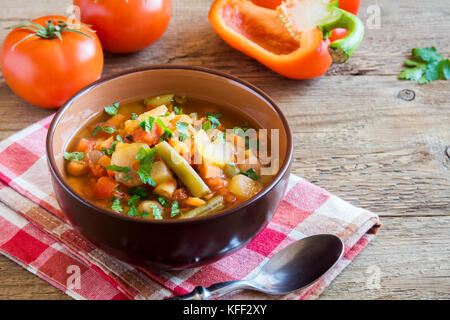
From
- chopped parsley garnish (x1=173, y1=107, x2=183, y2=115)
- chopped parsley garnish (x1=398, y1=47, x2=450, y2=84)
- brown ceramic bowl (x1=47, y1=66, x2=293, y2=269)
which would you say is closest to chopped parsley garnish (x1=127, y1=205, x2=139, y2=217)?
brown ceramic bowl (x1=47, y1=66, x2=293, y2=269)

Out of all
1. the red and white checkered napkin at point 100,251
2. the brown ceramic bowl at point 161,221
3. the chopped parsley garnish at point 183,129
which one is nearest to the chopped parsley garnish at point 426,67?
the red and white checkered napkin at point 100,251

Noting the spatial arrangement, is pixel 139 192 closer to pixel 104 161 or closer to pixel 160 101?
pixel 104 161

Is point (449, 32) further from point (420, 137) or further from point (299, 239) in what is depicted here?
point (299, 239)

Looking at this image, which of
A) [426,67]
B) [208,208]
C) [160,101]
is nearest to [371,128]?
[426,67]

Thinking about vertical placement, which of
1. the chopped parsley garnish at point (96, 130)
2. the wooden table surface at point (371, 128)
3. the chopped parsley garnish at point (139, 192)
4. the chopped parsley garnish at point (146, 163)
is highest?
the chopped parsley garnish at point (146, 163)

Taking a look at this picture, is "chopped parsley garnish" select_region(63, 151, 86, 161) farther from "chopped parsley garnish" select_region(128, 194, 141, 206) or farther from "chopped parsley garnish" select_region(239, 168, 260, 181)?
"chopped parsley garnish" select_region(239, 168, 260, 181)

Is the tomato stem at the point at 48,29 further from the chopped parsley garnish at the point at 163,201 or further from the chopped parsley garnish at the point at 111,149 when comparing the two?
the chopped parsley garnish at the point at 163,201
